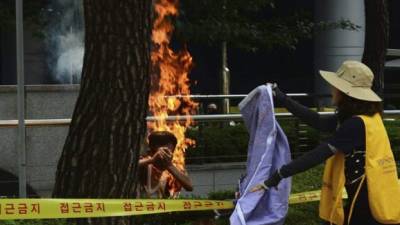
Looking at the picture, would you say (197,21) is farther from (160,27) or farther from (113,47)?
(113,47)

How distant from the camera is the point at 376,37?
909 centimetres

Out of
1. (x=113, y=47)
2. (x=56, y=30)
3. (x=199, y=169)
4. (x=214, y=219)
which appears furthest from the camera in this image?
(x=56, y=30)

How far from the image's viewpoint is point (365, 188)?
167 inches

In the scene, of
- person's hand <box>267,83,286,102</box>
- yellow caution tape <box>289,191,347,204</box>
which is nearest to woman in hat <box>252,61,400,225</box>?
person's hand <box>267,83,286,102</box>

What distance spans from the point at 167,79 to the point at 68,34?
5.13 m

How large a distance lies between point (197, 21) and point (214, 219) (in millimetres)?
6045

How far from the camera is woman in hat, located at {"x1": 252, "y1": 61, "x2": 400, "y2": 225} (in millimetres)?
4195

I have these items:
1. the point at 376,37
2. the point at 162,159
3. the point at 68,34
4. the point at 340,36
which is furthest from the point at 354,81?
the point at 340,36

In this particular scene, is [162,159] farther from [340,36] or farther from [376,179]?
[340,36]

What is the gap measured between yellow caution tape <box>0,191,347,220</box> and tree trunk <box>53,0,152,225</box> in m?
0.32

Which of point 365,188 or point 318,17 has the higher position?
point 318,17

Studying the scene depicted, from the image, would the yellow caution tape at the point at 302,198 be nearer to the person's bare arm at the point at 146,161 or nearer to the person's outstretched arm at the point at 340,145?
the person's bare arm at the point at 146,161

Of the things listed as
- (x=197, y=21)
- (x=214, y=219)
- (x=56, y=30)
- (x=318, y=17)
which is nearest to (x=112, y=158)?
(x=214, y=219)

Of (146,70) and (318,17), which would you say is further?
(318,17)
